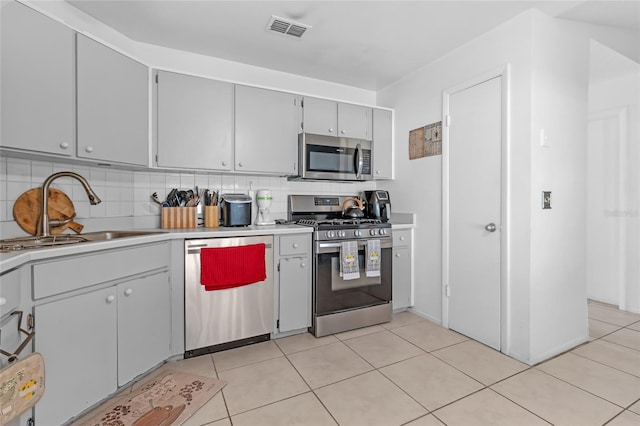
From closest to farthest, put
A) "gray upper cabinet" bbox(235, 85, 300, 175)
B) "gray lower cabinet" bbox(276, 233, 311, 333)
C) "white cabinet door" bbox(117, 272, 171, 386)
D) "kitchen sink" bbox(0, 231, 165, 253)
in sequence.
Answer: "kitchen sink" bbox(0, 231, 165, 253), "white cabinet door" bbox(117, 272, 171, 386), "gray lower cabinet" bbox(276, 233, 311, 333), "gray upper cabinet" bbox(235, 85, 300, 175)

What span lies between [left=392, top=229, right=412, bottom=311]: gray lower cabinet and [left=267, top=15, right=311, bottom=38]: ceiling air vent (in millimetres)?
1967

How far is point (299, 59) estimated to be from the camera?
117 inches

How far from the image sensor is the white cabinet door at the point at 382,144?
3.42m

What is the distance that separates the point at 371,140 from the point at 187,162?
6.16 feet

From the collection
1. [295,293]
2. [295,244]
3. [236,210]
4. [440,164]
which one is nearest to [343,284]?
[295,293]

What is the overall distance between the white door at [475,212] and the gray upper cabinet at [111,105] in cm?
254

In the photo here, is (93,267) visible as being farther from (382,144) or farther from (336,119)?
(382,144)

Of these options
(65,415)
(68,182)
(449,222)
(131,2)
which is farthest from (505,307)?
(131,2)

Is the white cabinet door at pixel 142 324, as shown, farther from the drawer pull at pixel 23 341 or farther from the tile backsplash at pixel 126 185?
the tile backsplash at pixel 126 185

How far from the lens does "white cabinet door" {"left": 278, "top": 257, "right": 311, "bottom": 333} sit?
260cm

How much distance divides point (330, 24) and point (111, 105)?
5.51 ft

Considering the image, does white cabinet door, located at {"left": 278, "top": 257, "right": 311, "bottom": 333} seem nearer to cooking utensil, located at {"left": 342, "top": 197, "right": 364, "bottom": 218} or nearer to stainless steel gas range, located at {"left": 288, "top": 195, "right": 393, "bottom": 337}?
stainless steel gas range, located at {"left": 288, "top": 195, "right": 393, "bottom": 337}

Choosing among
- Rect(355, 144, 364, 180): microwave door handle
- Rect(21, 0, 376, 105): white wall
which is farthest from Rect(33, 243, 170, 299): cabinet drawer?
Rect(355, 144, 364, 180): microwave door handle

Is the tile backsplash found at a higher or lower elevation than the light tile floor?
higher
